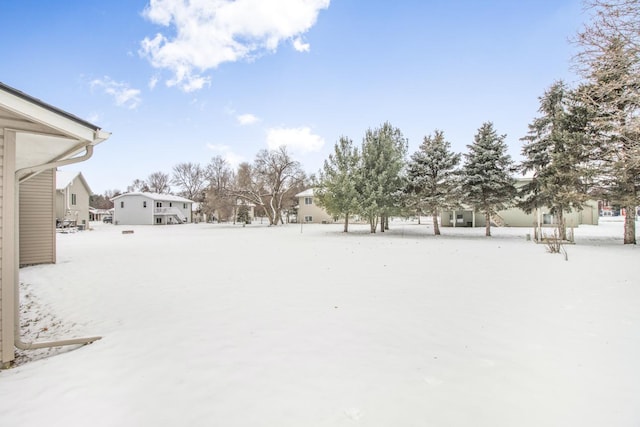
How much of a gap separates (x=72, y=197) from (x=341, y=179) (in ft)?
95.6

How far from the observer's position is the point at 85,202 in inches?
1314

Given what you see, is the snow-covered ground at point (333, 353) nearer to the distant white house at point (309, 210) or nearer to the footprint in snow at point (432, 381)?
the footprint in snow at point (432, 381)

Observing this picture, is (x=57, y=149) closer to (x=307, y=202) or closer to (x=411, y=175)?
(x=411, y=175)

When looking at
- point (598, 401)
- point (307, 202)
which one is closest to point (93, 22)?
point (598, 401)

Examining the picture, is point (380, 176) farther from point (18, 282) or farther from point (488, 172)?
point (18, 282)

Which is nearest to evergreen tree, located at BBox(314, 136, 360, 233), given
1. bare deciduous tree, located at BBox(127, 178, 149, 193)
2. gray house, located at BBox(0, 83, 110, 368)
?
gray house, located at BBox(0, 83, 110, 368)

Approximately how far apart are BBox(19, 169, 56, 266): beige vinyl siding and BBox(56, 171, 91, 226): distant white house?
22.0 meters

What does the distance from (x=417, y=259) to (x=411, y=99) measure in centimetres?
1324

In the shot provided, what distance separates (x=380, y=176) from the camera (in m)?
20.7

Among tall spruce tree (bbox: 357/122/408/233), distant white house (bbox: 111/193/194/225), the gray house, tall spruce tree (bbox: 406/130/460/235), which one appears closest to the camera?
the gray house

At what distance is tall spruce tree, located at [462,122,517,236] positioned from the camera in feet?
63.4

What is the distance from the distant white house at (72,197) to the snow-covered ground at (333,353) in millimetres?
27412

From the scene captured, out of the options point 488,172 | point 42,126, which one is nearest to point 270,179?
point 488,172

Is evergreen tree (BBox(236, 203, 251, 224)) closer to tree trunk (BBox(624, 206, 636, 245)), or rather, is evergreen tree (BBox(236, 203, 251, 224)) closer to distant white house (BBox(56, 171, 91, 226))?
distant white house (BBox(56, 171, 91, 226))
